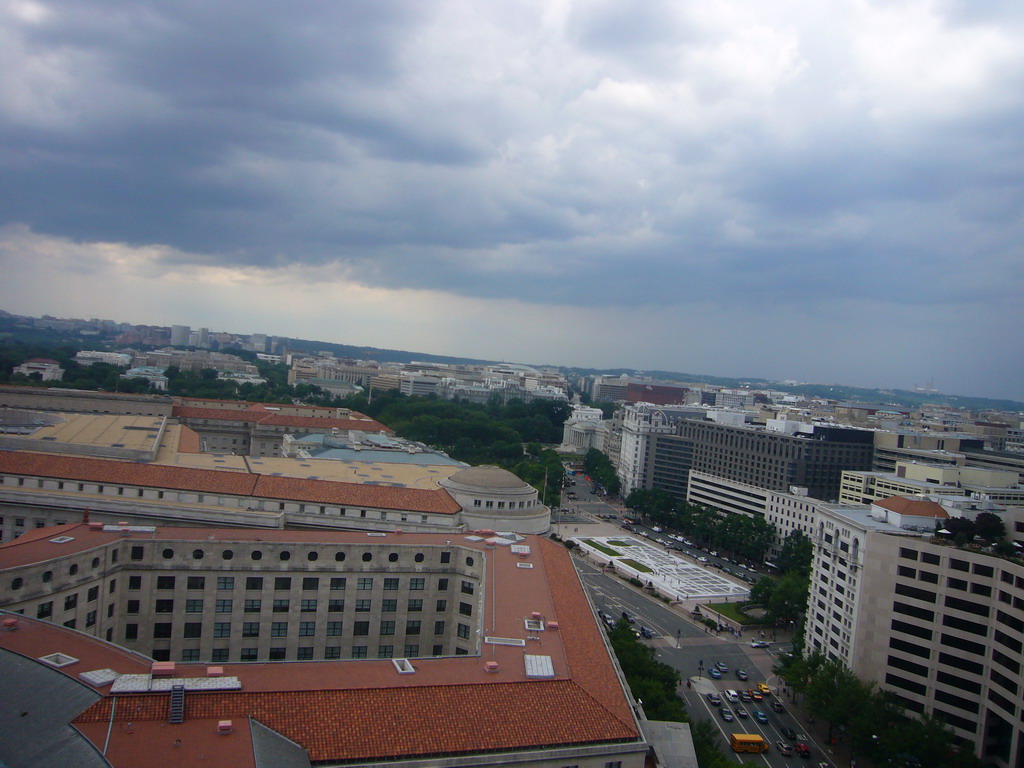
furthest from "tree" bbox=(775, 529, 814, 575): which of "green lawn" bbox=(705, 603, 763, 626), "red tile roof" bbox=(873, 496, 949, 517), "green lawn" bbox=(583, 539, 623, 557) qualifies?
"red tile roof" bbox=(873, 496, 949, 517)

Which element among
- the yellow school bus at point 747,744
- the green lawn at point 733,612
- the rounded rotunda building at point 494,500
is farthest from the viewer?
the green lawn at point 733,612

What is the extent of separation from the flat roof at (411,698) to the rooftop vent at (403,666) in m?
0.26

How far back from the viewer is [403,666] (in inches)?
1420

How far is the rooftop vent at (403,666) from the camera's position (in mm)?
35375

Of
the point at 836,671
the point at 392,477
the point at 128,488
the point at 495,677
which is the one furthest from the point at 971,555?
the point at 128,488

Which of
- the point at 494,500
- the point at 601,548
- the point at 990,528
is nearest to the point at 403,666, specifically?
the point at 494,500

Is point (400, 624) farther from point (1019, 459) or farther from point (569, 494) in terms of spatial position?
point (1019, 459)

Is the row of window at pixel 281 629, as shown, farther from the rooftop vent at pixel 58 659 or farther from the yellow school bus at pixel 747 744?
the yellow school bus at pixel 747 744

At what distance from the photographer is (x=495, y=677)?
3519 centimetres

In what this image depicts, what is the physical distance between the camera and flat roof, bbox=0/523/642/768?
28906mm

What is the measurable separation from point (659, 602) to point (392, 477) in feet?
115

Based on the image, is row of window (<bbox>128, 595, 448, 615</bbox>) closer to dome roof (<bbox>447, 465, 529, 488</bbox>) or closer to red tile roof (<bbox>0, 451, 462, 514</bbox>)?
red tile roof (<bbox>0, 451, 462, 514</bbox>)

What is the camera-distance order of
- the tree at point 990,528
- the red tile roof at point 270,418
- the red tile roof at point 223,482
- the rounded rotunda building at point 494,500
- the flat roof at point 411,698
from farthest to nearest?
the red tile roof at point 270,418 < the rounded rotunda building at point 494,500 < the red tile roof at point 223,482 < the tree at point 990,528 < the flat roof at point 411,698

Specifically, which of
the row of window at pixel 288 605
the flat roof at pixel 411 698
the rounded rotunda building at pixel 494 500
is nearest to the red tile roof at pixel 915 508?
the rounded rotunda building at pixel 494 500
